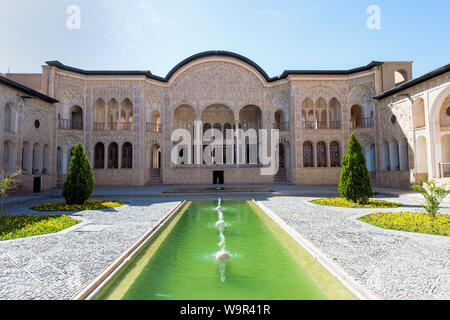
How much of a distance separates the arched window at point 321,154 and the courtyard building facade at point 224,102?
0.08m

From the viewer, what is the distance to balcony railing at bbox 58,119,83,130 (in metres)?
18.8

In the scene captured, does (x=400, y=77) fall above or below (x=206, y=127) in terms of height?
above

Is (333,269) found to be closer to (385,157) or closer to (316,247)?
(316,247)

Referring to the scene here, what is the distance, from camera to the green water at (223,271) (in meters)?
3.14

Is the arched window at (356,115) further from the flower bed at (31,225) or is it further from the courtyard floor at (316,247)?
the flower bed at (31,225)

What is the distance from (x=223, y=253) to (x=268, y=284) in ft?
3.78

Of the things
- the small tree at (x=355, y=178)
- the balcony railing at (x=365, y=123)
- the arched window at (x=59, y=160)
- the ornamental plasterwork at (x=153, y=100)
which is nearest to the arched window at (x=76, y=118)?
the arched window at (x=59, y=160)

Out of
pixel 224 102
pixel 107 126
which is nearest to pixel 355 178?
pixel 224 102

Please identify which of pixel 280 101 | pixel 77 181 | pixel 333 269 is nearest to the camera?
pixel 333 269

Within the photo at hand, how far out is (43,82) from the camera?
699 inches

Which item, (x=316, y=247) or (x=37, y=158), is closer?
(x=316, y=247)

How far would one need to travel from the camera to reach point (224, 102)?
68.2 feet

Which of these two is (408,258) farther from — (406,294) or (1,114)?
(1,114)

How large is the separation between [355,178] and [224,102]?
44.9 ft
